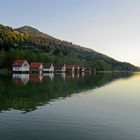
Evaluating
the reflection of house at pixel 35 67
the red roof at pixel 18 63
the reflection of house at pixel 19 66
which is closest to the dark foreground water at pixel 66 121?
the red roof at pixel 18 63

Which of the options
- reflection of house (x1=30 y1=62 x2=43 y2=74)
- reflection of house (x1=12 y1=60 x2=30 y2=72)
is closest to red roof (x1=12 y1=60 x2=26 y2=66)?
reflection of house (x1=12 y1=60 x2=30 y2=72)

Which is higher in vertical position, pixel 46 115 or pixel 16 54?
pixel 16 54

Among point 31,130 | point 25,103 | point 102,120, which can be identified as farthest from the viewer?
point 25,103

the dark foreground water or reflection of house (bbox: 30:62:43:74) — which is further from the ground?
reflection of house (bbox: 30:62:43:74)

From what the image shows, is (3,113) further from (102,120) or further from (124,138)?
(124,138)

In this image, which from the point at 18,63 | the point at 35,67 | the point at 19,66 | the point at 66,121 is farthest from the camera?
the point at 35,67

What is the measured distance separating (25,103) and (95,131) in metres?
18.3

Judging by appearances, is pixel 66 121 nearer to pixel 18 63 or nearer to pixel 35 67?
pixel 18 63

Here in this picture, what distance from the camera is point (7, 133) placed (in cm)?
2655

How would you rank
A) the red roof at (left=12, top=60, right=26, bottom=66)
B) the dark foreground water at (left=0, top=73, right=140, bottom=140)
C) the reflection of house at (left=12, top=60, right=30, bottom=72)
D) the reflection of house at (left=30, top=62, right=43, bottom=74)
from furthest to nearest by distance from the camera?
the reflection of house at (left=30, top=62, right=43, bottom=74), the reflection of house at (left=12, top=60, right=30, bottom=72), the red roof at (left=12, top=60, right=26, bottom=66), the dark foreground water at (left=0, top=73, right=140, bottom=140)

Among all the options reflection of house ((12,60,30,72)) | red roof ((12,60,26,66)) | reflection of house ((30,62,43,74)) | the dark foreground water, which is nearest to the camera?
the dark foreground water

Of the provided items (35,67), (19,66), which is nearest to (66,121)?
(19,66)

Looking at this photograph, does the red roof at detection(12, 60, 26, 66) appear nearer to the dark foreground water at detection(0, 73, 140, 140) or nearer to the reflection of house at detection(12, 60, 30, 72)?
the reflection of house at detection(12, 60, 30, 72)

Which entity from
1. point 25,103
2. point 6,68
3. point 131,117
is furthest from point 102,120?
point 6,68
